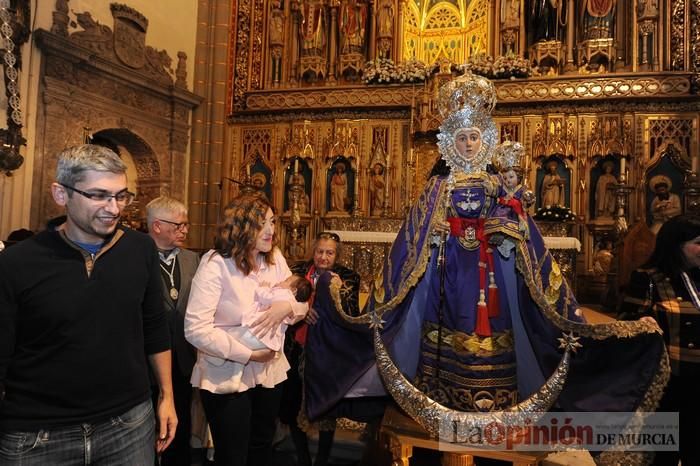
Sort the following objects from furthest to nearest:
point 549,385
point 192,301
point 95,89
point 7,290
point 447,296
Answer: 1. point 95,89
2. point 447,296
3. point 549,385
4. point 192,301
5. point 7,290

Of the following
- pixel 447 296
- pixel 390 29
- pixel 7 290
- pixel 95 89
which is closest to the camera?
pixel 7 290

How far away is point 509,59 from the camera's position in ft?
35.1

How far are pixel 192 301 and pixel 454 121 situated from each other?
2.29 meters

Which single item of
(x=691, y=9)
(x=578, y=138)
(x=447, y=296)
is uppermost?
(x=691, y=9)

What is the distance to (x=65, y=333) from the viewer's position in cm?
164

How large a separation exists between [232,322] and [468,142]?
2.07 metres

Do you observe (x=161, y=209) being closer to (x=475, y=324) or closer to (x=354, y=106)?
(x=475, y=324)

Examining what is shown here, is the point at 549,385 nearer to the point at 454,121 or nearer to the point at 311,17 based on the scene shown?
the point at 454,121

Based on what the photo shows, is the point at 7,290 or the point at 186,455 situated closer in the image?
the point at 7,290

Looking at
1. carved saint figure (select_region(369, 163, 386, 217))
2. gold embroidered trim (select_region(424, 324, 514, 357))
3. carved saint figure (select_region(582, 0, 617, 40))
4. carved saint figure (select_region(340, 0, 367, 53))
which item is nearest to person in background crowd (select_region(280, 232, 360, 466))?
gold embroidered trim (select_region(424, 324, 514, 357))

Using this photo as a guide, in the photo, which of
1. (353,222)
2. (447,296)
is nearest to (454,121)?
(447,296)

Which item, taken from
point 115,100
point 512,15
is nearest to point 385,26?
point 512,15

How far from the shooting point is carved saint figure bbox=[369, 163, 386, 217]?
11.2 metres

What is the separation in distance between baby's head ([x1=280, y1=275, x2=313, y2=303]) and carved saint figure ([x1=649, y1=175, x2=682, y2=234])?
358 inches
